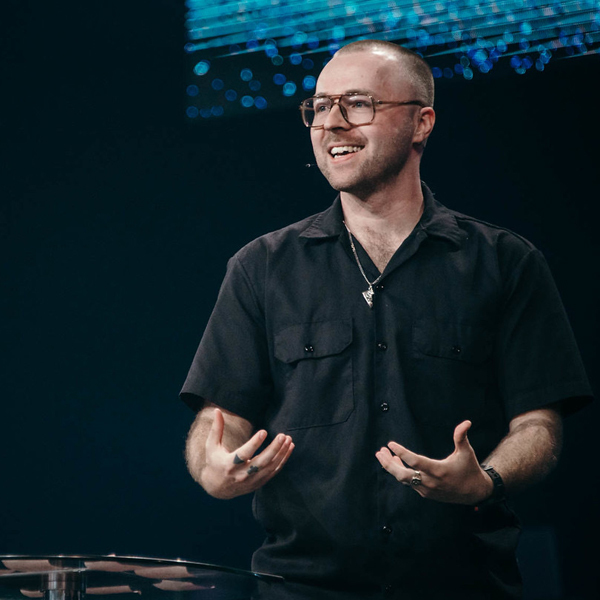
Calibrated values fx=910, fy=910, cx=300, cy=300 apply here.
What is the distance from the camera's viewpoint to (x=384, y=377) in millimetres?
1756

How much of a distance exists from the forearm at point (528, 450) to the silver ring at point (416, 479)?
230mm

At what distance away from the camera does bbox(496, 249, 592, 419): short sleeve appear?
1.76m

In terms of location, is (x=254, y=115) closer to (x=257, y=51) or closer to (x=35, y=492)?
(x=257, y=51)

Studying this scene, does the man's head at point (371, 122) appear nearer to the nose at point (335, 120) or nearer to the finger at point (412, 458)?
the nose at point (335, 120)

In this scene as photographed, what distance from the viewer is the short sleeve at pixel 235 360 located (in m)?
1.80

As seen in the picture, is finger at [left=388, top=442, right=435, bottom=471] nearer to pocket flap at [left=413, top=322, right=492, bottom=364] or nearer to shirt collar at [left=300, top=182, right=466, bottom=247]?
pocket flap at [left=413, top=322, right=492, bottom=364]

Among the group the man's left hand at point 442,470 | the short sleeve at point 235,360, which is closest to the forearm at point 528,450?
the man's left hand at point 442,470

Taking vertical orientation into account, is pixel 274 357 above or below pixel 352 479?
above

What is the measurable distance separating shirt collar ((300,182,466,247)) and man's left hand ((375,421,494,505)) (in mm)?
555

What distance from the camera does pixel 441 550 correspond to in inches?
64.7

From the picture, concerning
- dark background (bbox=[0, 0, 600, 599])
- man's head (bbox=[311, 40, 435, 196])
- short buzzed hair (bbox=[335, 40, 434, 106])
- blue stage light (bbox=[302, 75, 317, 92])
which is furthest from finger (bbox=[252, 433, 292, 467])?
blue stage light (bbox=[302, 75, 317, 92])

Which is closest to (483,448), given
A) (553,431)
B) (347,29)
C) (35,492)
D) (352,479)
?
(553,431)

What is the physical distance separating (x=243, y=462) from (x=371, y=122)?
2.65ft

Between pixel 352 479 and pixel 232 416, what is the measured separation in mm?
277
